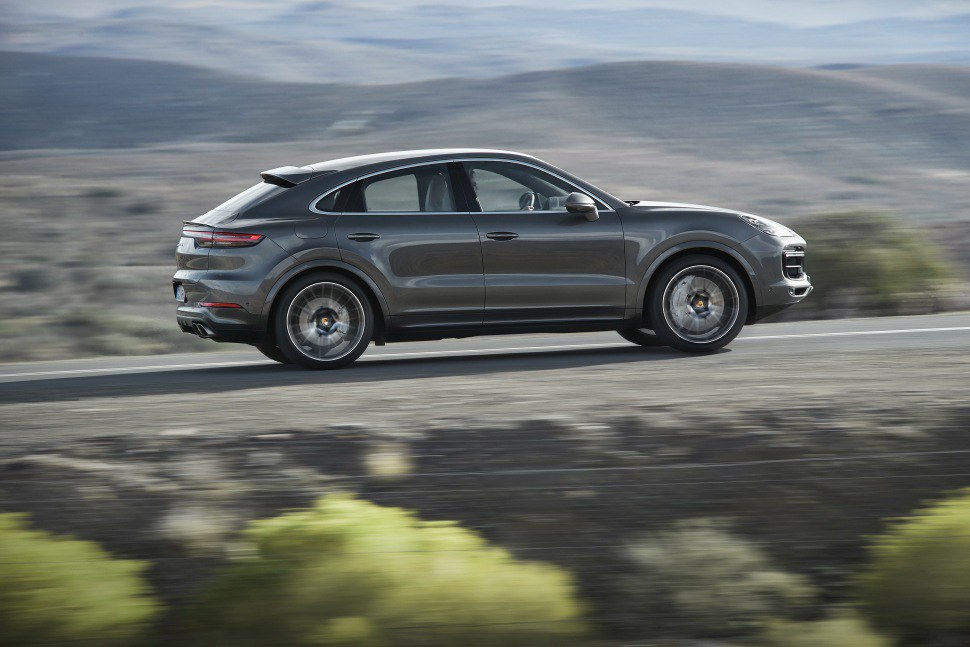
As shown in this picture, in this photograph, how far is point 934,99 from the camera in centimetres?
6519

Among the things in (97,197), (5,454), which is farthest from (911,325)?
(97,197)

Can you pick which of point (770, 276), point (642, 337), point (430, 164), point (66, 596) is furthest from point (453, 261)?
point (66, 596)

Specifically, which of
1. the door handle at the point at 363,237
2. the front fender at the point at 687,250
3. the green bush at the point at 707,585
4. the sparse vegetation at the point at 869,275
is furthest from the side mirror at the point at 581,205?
the sparse vegetation at the point at 869,275

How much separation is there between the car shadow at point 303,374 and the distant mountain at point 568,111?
39.8 metres

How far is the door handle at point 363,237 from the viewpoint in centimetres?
976

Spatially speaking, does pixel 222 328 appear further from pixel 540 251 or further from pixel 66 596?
pixel 66 596

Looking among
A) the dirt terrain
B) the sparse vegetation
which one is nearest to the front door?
the dirt terrain

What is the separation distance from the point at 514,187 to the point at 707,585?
5.44 metres

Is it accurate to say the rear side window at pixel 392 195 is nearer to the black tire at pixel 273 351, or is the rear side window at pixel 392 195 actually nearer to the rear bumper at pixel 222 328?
the rear bumper at pixel 222 328

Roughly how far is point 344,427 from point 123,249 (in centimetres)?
2072

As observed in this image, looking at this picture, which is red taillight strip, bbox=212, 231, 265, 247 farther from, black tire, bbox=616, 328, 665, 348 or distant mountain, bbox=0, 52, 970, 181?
distant mountain, bbox=0, 52, 970, 181

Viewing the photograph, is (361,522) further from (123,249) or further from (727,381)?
(123,249)

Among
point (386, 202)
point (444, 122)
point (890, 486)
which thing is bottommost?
point (890, 486)

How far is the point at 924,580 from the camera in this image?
5.05m
